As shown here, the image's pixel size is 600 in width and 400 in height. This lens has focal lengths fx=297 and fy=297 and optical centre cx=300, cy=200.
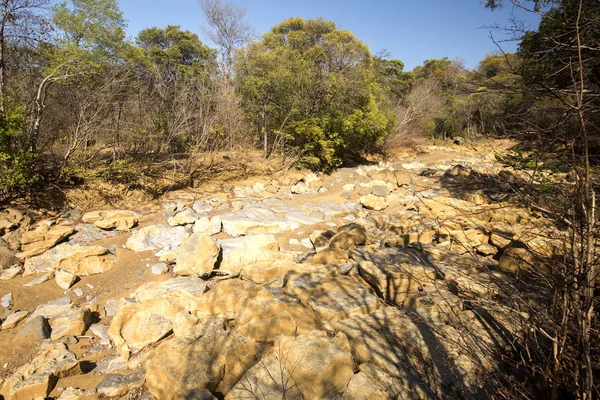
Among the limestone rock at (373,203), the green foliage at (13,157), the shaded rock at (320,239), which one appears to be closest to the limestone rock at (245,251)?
the shaded rock at (320,239)

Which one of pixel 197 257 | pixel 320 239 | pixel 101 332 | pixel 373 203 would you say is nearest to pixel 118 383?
pixel 101 332

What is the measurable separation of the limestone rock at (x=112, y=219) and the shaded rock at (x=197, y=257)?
2.21 metres

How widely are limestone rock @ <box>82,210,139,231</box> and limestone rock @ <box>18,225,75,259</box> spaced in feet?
2.19

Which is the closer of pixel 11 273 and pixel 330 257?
pixel 11 273

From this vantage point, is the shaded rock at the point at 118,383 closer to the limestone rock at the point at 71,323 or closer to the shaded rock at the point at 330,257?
the limestone rock at the point at 71,323

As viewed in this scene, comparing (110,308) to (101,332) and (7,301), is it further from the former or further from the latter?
(7,301)

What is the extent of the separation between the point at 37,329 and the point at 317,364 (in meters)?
3.81

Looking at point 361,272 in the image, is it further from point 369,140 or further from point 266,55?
point 369,140

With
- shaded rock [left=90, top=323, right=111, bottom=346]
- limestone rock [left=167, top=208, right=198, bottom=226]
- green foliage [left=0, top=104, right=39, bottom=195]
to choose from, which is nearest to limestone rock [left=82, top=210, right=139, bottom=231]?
limestone rock [left=167, top=208, right=198, bottom=226]

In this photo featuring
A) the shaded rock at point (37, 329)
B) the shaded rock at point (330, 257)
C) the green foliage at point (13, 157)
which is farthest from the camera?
the green foliage at point (13, 157)

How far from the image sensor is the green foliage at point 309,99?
11180mm

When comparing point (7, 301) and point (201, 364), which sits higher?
point (201, 364)

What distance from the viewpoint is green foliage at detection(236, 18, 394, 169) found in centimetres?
1118

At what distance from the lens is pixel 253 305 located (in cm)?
350
